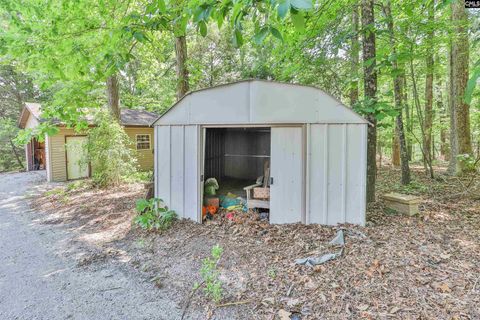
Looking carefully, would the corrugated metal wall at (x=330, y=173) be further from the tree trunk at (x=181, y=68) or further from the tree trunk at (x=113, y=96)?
the tree trunk at (x=113, y=96)

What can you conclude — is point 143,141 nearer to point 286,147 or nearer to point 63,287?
point 286,147

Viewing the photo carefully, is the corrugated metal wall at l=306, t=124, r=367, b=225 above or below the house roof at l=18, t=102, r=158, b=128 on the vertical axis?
below

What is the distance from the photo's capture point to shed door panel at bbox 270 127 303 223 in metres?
4.75

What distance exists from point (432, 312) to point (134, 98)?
16.7 metres

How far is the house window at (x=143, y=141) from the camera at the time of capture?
45.5ft

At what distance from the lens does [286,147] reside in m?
4.84

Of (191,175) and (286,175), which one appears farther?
(191,175)

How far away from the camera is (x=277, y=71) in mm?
8078

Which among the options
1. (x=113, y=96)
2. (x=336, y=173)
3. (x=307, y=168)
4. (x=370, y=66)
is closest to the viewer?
(x=336, y=173)

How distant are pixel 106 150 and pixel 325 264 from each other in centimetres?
772

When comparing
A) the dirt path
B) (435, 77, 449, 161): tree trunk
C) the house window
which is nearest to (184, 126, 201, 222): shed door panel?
the dirt path

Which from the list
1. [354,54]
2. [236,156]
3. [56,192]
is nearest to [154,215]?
[236,156]

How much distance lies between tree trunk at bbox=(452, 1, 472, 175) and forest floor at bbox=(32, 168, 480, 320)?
2.05m
